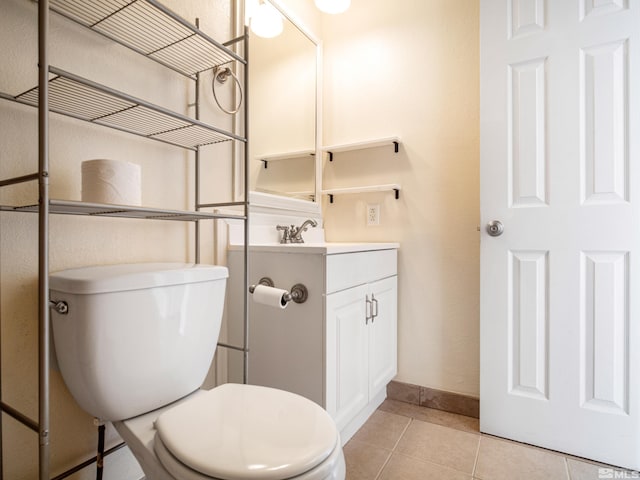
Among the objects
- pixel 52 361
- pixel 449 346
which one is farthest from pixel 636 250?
pixel 52 361

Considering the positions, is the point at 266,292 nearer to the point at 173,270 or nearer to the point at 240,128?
the point at 173,270

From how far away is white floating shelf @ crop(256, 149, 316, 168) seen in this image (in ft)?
5.71

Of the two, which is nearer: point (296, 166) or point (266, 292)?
point (266, 292)

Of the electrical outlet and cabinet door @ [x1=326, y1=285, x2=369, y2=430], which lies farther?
the electrical outlet

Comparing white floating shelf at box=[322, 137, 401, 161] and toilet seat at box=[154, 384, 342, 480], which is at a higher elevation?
white floating shelf at box=[322, 137, 401, 161]

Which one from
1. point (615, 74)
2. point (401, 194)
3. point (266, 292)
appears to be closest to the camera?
point (266, 292)

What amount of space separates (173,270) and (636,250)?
5.12 feet

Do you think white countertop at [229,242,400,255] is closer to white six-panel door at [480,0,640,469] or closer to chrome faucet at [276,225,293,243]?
chrome faucet at [276,225,293,243]

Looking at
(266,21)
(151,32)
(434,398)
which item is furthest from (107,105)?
(434,398)

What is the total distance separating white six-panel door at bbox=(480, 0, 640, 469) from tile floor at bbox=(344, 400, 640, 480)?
7cm

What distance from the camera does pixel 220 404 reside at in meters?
0.87

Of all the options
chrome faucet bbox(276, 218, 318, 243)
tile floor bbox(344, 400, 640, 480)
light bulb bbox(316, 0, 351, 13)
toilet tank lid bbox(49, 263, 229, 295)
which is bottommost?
tile floor bbox(344, 400, 640, 480)

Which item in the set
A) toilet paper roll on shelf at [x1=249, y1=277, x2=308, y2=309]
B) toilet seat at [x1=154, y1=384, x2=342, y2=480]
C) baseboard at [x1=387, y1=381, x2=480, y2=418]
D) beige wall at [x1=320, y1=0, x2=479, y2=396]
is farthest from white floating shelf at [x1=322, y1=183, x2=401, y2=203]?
toilet seat at [x1=154, y1=384, x2=342, y2=480]

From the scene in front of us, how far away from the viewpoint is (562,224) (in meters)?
1.36
